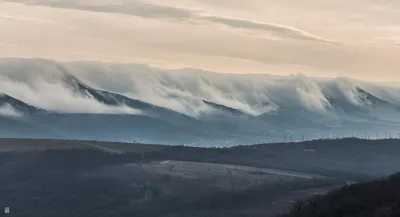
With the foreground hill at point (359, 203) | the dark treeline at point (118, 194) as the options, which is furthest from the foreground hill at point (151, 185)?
the foreground hill at point (359, 203)

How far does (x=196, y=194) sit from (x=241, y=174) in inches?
878

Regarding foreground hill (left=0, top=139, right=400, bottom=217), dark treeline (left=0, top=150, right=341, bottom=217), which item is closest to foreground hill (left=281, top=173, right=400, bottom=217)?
foreground hill (left=0, top=139, right=400, bottom=217)

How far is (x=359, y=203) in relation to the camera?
42.8m

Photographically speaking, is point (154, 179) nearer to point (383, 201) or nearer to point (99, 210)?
point (99, 210)

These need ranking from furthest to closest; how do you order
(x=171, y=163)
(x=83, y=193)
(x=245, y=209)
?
(x=171, y=163) → (x=83, y=193) → (x=245, y=209)

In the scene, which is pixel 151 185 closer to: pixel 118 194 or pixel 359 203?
pixel 118 194

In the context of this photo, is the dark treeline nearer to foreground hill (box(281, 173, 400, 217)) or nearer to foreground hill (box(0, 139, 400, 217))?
foreground hill (box(0, 139, 400, 217))

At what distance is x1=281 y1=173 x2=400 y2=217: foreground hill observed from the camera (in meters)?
38.7

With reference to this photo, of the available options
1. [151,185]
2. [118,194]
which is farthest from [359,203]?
[151,185]

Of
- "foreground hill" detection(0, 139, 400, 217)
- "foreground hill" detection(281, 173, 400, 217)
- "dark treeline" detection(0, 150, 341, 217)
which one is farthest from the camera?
"foreground hill" detection(0, 139, 400, 217)

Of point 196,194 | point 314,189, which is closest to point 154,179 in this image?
point 196,194

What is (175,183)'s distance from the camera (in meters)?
161

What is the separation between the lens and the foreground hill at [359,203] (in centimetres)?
3872

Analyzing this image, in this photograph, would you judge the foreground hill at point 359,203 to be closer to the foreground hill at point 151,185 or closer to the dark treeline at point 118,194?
the foreground hill at point 151,185
